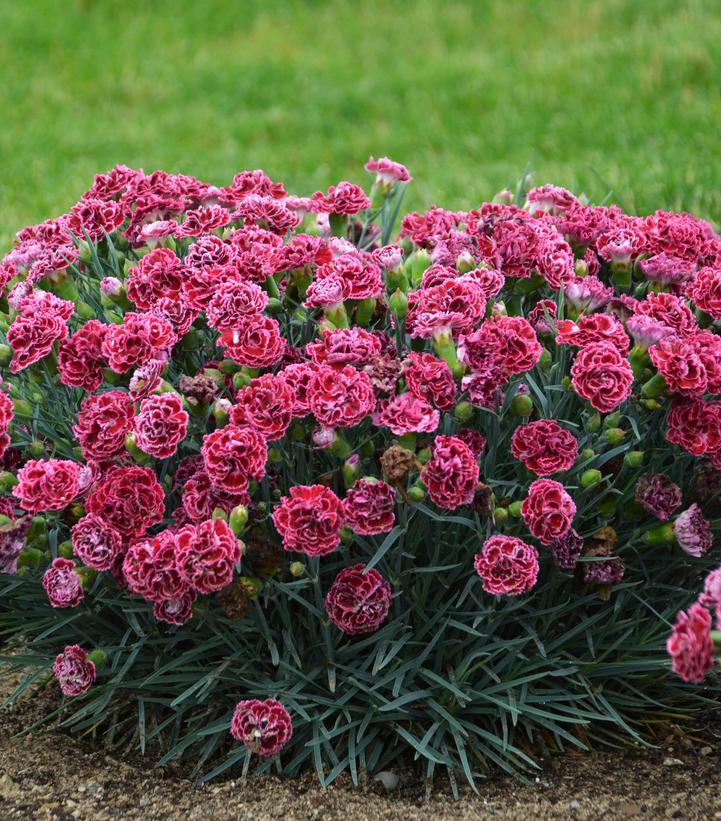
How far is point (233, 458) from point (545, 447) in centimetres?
67

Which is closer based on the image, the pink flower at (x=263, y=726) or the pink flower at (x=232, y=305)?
the pink flower at (x=263, y=726)

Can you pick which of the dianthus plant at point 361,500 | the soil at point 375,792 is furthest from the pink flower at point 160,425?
the soil at point 375,792

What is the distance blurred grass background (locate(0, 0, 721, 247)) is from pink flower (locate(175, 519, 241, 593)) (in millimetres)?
3645

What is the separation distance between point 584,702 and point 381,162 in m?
1.70

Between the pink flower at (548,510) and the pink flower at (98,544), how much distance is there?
871 mm

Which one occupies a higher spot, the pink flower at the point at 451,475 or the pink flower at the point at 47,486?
the pink flower at the point at 47,486

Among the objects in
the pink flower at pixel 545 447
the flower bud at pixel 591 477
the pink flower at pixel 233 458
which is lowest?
the flower bud at pixel 591 477

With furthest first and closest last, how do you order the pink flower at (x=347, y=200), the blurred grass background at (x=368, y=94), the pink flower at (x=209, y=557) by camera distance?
the blurred grass background at (x=368, y=94)
the pink flower at (x=347, y=200)
the pink flower at (x=209, y=557)

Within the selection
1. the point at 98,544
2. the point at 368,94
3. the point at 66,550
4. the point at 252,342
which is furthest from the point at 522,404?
the point at 368,94

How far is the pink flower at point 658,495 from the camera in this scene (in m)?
2.22

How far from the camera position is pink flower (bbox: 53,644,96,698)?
2264mm

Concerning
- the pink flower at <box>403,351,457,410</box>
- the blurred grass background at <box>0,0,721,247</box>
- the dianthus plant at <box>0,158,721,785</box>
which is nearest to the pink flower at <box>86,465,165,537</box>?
the dianthus plant at <box>0,158,721,785</box>

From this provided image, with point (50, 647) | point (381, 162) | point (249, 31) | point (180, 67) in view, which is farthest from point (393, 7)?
point (50, 647)

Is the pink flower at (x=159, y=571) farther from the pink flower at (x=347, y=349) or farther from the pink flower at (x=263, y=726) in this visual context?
the pink flower at (x=347, y=349)
